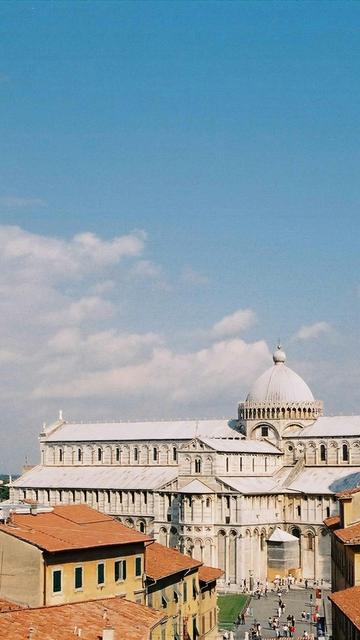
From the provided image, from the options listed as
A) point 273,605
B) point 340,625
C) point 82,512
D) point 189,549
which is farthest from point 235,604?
point 340,625

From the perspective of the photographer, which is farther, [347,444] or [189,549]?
[347,444]

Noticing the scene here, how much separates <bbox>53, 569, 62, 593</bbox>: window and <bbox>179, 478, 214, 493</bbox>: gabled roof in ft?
174

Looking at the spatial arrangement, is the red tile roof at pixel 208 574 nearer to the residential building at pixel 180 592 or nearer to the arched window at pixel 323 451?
the residential building at pixel 180 592

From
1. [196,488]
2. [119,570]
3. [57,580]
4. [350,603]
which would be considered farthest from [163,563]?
[196,488]

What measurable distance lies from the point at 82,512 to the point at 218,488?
146 ft

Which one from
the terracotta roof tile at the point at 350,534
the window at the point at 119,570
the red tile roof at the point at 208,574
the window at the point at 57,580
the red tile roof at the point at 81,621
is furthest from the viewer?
the red tile roof at the point at 208,574

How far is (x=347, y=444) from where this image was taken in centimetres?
10538

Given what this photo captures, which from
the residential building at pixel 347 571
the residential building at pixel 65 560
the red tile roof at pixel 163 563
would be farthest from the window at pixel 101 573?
the residential building at pixel 347 571

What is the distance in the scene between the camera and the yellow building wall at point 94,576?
42.8 metres

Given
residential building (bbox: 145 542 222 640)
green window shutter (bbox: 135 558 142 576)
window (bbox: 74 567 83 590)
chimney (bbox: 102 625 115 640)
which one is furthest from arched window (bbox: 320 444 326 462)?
Result: chimney (bbox: 102 625 115 640)

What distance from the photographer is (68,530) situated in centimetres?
4750

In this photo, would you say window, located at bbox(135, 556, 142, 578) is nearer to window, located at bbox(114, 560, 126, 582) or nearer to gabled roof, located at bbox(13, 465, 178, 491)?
window, located at bbox(114, 560, 126, 582)

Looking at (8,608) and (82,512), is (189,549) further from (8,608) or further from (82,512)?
(8,608)

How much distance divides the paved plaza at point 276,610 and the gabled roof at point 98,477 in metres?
22.4
